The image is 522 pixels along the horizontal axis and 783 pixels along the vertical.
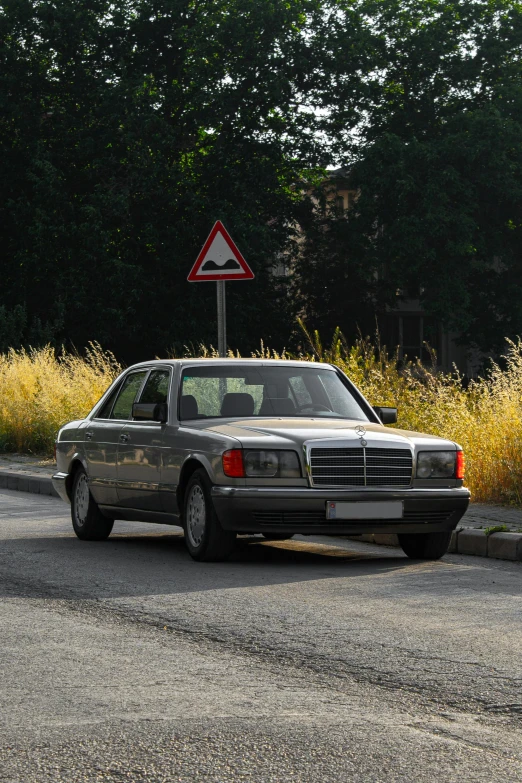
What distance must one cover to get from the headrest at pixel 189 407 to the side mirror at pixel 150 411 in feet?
0.49

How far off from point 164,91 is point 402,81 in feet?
26.9

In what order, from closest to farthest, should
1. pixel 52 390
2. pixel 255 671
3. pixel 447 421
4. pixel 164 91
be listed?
pixel 255 671 → pixel 447 421 → pixel 52 390 → pixel 164 91

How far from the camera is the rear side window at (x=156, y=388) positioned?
37.3 ft

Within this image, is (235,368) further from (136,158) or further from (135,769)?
(136,158)

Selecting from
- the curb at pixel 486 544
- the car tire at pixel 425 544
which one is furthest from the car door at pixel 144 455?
the curb at pixel 486 544

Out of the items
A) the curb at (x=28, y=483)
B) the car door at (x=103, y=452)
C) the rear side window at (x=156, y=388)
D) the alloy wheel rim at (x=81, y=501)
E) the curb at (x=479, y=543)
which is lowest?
the curb at (x=28, y=483)

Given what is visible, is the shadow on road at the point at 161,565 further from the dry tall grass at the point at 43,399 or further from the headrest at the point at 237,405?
Answer: the dry tall grass at the point at 43,399

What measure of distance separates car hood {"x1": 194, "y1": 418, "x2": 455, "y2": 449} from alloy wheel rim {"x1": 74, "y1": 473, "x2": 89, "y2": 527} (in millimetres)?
1808

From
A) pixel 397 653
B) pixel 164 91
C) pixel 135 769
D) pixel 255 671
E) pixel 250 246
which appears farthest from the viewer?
pixel 164 91

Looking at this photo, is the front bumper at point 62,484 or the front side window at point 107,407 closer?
the front side window at point 107,407

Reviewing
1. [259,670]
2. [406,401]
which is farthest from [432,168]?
[259,670]

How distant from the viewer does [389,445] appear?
10133mm

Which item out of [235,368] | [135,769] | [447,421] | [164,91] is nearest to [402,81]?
[164,91]

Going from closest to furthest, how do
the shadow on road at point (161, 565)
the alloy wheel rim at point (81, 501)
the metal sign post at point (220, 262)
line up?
the shadow on road at point (161, 565), the alloy wheel rim at point (81, 501), the metal sign post at point (220, 262)
